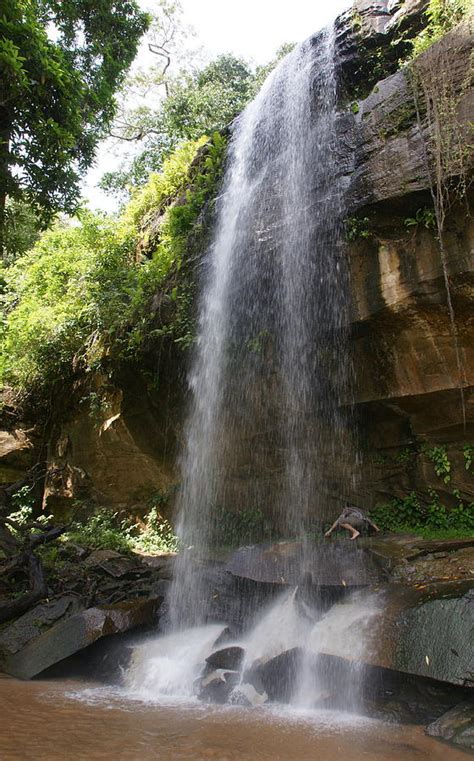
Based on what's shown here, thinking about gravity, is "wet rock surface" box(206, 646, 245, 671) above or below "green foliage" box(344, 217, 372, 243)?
below

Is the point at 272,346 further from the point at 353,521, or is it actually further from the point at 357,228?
the point at 353,521

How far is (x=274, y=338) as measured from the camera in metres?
8.98

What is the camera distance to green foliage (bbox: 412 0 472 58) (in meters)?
8.41

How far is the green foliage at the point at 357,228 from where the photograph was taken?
771 cm

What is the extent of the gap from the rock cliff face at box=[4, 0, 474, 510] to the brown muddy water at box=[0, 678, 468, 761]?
476 centimetres

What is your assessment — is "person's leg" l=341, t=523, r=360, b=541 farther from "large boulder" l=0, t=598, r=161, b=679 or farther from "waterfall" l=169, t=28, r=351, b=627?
"large boulder" l=0, t=598, r=161, b=679

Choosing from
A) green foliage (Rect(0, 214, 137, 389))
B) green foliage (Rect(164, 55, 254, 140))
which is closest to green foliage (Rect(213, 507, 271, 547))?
green foliage (Rect(0, 214, 137, 389))

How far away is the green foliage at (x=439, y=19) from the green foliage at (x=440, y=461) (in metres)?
6.51

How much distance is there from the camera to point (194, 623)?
23.7 ft

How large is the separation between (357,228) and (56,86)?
196 inches

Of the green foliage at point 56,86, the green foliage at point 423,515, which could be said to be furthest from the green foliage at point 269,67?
the green foliage at point 423,515

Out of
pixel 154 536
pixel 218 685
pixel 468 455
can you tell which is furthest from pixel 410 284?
pixel 154 536

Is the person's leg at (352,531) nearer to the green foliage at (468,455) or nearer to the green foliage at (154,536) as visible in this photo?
the green foliage at (468,455)

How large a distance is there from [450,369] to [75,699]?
20.6 feet
